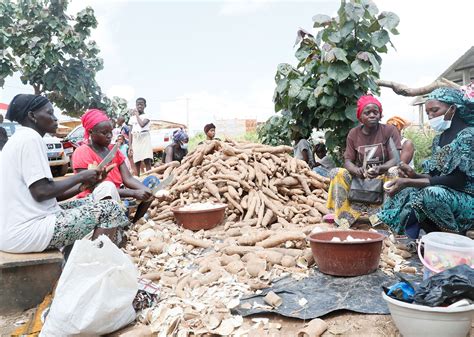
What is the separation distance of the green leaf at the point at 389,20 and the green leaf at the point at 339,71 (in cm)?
79

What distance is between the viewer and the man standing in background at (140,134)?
8172 mm

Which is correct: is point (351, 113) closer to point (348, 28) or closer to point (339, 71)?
point (339, 71)

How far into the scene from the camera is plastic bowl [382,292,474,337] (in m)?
1.74

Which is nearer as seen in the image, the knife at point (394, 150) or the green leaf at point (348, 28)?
the knife at point (394, 150)

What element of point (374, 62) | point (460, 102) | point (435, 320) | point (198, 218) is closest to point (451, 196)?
point (460, 102)

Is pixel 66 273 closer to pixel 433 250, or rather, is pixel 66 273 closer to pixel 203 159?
pixel 433 250

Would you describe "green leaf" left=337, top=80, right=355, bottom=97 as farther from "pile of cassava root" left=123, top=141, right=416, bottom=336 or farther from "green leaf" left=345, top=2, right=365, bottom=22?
"pile of cassava root" left=123, top=141, right=416, bottom=336

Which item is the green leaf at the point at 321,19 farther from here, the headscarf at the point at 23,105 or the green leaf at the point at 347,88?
the headscarf at the point at 23,105

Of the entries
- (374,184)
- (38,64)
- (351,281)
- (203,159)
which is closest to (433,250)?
(351,281)

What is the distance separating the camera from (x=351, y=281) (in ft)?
8.28

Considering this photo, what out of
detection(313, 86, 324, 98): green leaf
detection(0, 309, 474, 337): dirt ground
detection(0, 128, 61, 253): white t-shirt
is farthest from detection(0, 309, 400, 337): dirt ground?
detection(313, 86, 324, 98): green leaf

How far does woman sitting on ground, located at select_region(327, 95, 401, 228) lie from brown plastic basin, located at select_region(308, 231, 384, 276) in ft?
4.61

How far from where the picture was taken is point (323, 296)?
7.82 ft

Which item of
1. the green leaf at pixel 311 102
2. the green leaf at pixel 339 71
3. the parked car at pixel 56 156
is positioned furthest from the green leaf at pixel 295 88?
the parked car at pixel 56 156
